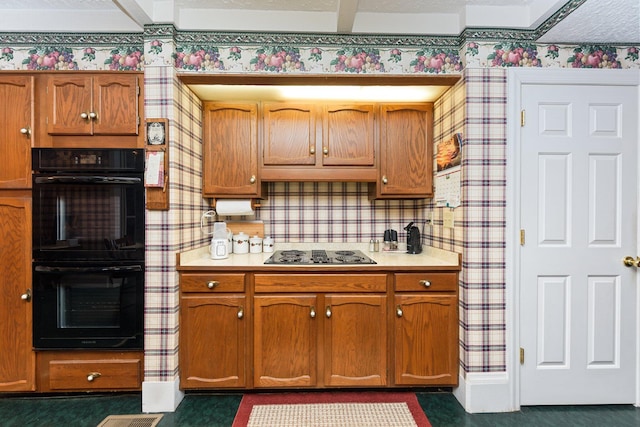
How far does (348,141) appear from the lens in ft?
7.86

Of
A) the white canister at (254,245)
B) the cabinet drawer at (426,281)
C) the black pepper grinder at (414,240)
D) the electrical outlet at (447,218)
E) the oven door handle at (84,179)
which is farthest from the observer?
the white canister at (254,245)

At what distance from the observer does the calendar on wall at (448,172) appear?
6.82 ft

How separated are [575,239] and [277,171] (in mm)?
2024

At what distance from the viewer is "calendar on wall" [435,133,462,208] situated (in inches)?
81.9

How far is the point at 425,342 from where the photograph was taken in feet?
6.78

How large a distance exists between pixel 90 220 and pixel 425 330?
2255 millimetres

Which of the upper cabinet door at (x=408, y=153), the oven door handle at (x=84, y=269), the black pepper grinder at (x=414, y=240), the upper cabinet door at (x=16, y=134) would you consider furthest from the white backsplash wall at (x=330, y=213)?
the upper cabinet door at (x=16, y=134)

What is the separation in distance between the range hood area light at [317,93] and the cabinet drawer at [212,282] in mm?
1260

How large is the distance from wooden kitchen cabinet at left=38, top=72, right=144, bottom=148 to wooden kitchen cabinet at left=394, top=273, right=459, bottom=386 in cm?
203

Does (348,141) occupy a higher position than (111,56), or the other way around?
(111,56)

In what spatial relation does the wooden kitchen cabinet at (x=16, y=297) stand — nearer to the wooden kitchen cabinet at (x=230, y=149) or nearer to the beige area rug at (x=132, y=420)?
the beige area rug at (x=132, y=420)

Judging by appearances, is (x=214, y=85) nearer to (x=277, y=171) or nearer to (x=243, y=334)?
(x=277, y=171)

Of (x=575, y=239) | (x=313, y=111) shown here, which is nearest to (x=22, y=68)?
(x=313, y=111)

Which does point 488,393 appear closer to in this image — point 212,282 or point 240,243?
point 212,282
